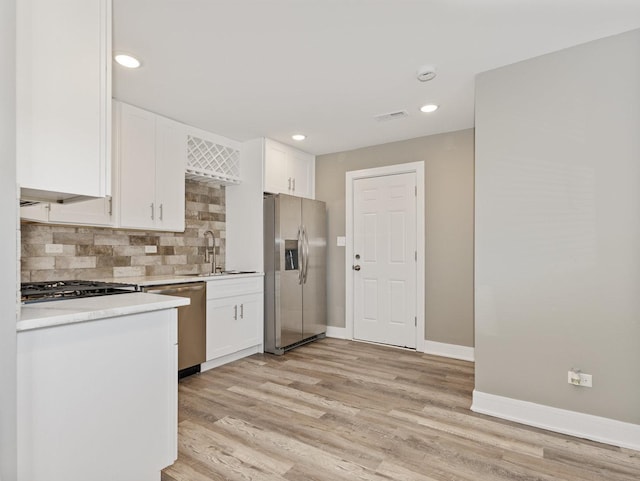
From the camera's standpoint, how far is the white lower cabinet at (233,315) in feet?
11.3

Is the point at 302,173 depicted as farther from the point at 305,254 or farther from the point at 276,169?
the point at 305,254

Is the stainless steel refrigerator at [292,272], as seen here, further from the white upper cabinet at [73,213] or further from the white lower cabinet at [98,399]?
the white lower cabinet at [98,399]

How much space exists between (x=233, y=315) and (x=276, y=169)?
69.1 inches

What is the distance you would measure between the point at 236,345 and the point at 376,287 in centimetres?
178

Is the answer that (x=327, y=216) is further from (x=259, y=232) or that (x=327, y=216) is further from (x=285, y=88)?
(x=285, y=88)

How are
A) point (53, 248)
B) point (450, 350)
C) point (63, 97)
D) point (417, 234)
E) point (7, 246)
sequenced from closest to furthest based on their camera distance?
point (7, 246), point (63, 97), point (53, 248), point (450, 350), point (417, 234)

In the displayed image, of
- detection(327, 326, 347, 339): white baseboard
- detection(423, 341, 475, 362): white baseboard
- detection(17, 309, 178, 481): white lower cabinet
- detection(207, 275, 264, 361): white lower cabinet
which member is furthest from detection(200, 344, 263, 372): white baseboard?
detection(423, 341, 475, 362): white baseboard

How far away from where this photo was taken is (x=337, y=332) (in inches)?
183

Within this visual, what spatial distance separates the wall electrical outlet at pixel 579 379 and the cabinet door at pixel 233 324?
283 centimetres

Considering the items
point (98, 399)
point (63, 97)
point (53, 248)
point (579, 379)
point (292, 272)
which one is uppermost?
point (63, 97)

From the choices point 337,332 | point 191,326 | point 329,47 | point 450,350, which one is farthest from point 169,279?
point 450,350

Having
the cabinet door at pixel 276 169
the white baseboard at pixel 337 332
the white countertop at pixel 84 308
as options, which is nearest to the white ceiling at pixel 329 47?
the cabinet door at pixel 276 169

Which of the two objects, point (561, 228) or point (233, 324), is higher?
point (561, 228)

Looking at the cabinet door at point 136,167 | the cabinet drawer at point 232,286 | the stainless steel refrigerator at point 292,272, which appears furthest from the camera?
the stainless steel refrigerator at point 292,272
